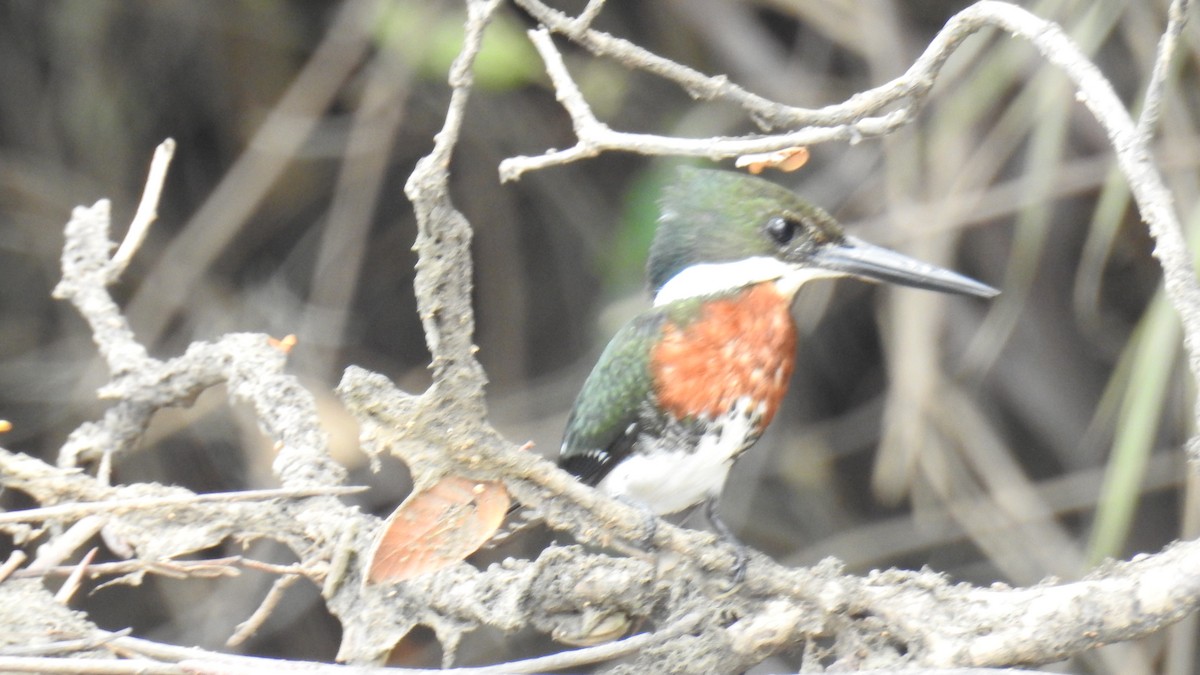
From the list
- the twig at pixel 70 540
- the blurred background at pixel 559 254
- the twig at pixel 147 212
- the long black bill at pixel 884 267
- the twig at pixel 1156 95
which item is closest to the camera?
the twig at pixel 1156 95

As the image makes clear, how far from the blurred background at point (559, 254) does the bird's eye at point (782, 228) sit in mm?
651

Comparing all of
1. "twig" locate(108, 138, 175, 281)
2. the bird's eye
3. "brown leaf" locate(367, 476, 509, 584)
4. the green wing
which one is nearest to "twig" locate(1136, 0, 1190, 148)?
"brown leaf" locate(367, 476, 509, 584)

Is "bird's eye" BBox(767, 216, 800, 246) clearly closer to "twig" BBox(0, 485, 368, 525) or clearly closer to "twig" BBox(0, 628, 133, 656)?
"twig" BBox(0, 485, 368, 525)

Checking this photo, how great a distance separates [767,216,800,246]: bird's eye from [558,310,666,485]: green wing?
17cm

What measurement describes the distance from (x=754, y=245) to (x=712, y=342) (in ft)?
0.44

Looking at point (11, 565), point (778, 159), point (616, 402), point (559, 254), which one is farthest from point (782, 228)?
point (559, 254)

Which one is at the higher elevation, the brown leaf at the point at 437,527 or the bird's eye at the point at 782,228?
the bird's eye at the point at 782,228

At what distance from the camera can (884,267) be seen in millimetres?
1637

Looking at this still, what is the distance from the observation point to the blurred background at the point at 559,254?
241cm

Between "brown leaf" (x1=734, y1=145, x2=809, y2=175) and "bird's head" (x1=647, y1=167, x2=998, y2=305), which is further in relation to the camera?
"bird's head" (x1=647, y1=167, x2=998, y2=305)

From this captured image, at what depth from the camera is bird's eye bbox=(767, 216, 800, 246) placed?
5.50 ft

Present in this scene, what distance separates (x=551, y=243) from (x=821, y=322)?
639mm

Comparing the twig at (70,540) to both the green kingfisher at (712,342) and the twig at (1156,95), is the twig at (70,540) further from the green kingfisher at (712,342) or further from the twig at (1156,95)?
the twig at (1156,95)

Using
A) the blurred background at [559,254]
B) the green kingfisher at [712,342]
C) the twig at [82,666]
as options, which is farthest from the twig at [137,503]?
the blurred background at [559,254]
